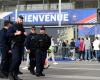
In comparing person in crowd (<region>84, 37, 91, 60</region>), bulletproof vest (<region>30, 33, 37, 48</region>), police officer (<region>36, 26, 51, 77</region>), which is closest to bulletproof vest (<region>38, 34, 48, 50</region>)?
police officer (<region>36, 26, 51, 77</region>)

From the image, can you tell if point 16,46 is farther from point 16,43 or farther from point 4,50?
point 4,50

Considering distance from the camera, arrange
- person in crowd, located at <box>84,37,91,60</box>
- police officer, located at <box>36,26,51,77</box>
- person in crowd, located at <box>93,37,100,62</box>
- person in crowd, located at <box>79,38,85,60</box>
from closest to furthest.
A: police officer, located at <box>36,26,51,77</box> < person in crowd, located at <box>93,37,100,62</box> < person in crowd, located at <box>79,38,85,60</box> < person in crowd, located at <box>84,37,91,60</box>

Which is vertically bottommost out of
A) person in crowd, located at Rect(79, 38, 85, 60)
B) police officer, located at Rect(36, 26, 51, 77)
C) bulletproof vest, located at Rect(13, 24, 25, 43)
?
person in crowd, located at Rect(79, 38, 85, 60)

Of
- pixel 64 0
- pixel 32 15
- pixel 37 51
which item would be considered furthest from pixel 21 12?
pixel 37 51

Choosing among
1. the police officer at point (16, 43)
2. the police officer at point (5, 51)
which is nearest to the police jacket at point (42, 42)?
the police officer at point (5, 51)

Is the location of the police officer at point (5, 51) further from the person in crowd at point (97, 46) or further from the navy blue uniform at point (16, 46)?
the person in crowd at point (97, 46)

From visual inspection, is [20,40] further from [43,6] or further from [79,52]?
[43,6]

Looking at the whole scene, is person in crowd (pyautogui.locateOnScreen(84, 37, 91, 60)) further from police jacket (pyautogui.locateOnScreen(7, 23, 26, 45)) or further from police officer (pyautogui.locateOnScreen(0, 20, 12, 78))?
police jacket (pyautogui.locateOnScreen(7, 23, 26, 45))

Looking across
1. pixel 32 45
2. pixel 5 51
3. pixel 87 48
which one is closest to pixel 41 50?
pixel 32 45

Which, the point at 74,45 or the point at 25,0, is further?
the point at 25,0

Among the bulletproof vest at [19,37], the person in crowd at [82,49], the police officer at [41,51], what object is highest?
the bulletproof vest at [19,37]

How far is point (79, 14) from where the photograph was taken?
45750mm

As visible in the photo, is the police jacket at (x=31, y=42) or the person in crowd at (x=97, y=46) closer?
the police jacket at (x=31, y=42)

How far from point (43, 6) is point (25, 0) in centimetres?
219
